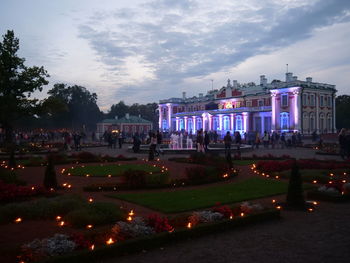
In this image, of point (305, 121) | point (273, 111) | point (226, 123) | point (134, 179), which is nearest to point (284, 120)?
point (273, 111)

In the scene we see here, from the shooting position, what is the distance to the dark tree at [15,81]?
1251 inches

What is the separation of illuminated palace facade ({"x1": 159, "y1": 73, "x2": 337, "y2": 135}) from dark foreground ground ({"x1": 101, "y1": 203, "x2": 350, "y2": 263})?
43.8 meters

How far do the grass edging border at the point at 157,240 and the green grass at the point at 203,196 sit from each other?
1646mm

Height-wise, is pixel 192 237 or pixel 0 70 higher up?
pixel 0 70

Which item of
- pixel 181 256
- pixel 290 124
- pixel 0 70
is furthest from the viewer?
pixel 290 124

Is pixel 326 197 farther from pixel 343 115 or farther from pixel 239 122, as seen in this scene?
pixel 343 115

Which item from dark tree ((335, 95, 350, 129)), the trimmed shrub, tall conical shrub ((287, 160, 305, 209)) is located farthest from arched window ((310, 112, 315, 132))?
tall conical shrub ((287, 160, 305, 209))

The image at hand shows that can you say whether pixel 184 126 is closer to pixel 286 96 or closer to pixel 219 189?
pixel 286 96

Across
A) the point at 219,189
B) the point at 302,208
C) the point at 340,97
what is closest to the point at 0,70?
the point at 219,189

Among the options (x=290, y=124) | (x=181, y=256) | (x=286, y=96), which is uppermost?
(x=286, y=96)

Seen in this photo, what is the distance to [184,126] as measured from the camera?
70.1 metres

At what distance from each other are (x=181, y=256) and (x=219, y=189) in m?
6.06

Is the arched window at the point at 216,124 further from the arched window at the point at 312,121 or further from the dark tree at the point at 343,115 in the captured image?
the dark tree at the point at 343,115

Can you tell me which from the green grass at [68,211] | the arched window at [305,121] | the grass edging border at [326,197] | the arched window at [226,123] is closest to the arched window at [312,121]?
the arched window at [305,121]
